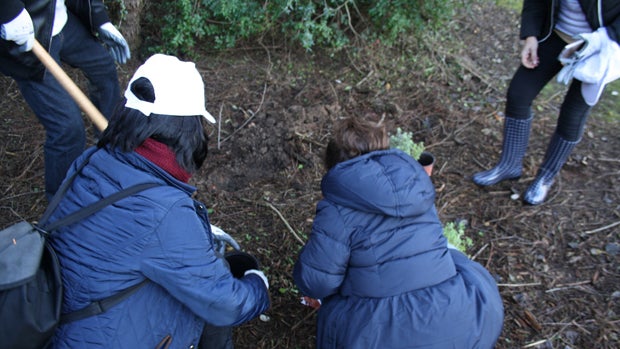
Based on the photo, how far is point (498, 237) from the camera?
3084 millimetres

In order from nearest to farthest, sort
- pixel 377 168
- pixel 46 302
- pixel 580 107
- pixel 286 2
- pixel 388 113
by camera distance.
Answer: pixel 46 302 < pixel 377 168 < pixel 580 107 < pixel 286 2 < pixel 388 113

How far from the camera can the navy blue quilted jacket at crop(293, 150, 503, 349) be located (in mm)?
1792

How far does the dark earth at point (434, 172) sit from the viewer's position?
2.68 m

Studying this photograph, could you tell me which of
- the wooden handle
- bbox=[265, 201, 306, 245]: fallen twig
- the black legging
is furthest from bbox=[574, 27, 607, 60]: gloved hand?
the wooden handle

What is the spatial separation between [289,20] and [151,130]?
2.82 m

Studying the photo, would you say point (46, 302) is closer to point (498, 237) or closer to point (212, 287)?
point (212, 287)

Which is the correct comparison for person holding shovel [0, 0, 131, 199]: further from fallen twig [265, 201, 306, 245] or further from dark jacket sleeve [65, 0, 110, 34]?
fallen twig [265, 201, 306, 245]

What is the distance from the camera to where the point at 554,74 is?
9.80 feet

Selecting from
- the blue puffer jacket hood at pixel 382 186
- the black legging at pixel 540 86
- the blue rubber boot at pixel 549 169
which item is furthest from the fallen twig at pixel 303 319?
the black legging at pixel 540 86

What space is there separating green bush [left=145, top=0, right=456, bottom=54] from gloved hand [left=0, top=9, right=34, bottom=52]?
68.3 inches

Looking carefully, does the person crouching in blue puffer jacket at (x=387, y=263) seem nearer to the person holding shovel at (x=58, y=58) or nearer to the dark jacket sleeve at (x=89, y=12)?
the person holding shovel at (x=58, y=58)

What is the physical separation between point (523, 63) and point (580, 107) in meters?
0.43

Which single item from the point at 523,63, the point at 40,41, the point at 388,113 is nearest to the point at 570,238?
the point at 523,63

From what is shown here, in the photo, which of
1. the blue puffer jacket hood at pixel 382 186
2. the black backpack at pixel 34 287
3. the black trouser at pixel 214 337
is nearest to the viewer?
the black backpack at pixel 34 287
